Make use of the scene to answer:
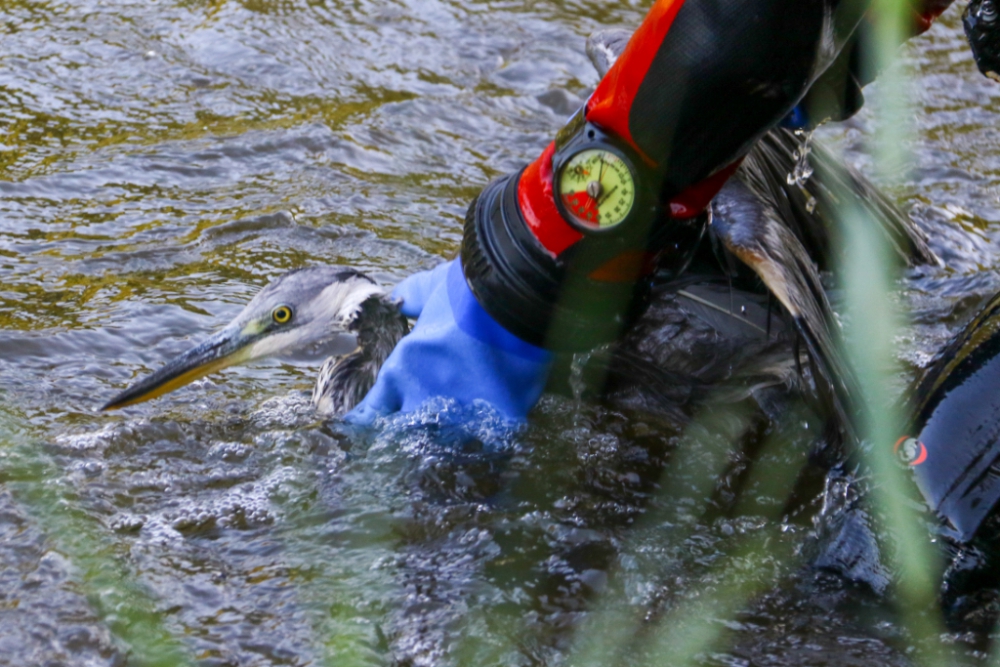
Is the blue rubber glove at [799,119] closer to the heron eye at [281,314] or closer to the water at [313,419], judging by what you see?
the water at [313,419]

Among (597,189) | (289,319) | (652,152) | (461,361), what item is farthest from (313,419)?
(652,152)

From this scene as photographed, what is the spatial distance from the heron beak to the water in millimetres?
69

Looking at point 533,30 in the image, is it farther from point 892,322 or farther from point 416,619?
point 416,619

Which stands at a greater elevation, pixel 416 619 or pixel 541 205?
pixel 541 205

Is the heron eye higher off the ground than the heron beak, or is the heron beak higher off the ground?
the heron eye

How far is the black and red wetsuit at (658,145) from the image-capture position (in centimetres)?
215

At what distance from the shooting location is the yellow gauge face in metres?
2.33

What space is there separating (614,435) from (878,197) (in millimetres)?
1234

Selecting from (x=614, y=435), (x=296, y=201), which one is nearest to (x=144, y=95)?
(x=296, y=201)

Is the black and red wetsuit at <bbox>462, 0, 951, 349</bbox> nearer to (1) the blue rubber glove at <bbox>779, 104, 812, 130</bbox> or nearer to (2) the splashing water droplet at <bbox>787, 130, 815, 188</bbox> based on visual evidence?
(1) the blue rubber glove at <bbox>779, 104, 812, 130</bbox>

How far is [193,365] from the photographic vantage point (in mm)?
3152

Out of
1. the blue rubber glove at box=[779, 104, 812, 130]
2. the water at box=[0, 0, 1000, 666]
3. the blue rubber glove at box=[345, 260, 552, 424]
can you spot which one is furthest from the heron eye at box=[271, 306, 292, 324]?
the blue rubber glove at box=[779, 104, 812, 130]

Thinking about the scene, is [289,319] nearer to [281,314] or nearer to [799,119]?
[281,314]

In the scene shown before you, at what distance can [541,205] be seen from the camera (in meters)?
2.43
